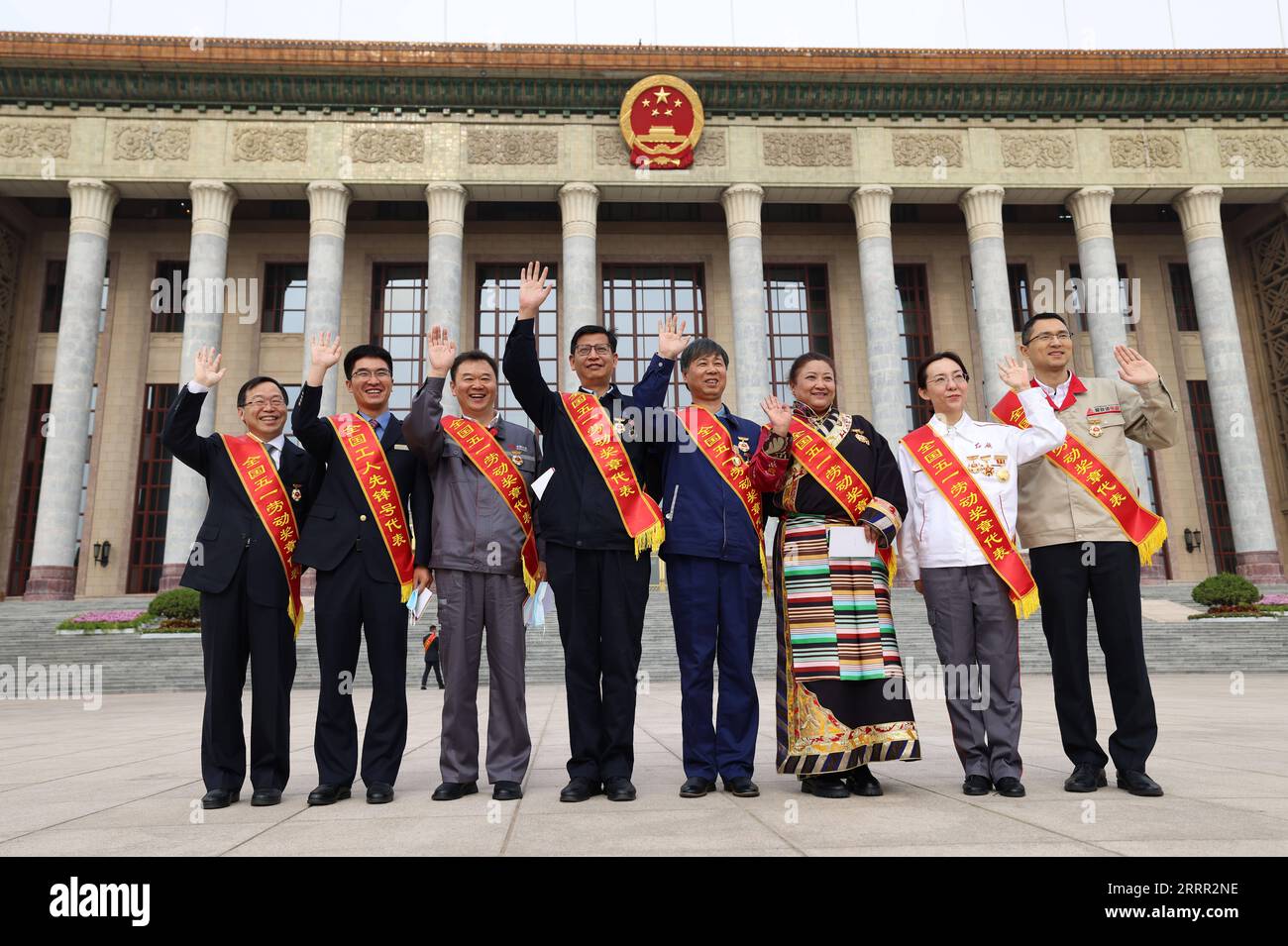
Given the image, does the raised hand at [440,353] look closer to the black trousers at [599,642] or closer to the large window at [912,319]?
the black trousers at [599,642]

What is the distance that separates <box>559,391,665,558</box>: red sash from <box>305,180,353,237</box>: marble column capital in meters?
20.0

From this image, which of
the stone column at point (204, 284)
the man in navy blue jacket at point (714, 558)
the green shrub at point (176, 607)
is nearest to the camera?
the man in navy blue jacket at point (714, 558)

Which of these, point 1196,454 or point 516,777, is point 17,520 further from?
point 1196,454

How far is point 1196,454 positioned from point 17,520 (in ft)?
112

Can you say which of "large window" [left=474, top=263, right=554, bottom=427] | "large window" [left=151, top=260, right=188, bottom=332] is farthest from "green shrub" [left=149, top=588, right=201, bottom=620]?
"large window" [left=151, top=260, right=188, bottom=332]

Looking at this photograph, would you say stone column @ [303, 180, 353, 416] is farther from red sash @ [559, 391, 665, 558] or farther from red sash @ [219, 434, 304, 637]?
red sash @ [559, 391, 665, 558]

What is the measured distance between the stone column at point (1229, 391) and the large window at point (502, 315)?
17.8 metres

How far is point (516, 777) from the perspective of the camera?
13.9 feet

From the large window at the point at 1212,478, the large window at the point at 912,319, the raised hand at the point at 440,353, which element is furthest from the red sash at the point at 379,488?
the large window at the point at 1212,478

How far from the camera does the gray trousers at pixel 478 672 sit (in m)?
4.29

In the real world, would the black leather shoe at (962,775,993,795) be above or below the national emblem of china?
below

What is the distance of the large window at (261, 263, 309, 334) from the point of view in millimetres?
25594

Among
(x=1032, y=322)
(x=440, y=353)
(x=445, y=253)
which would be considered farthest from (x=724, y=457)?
(x=445, y=253)
